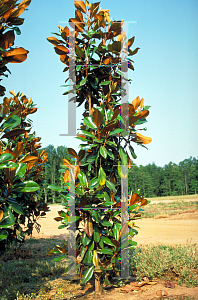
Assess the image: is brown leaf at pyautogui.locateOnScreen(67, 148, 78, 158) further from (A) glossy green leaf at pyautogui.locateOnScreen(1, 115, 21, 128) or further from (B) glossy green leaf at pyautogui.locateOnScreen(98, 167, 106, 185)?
(A) glossy green leaf at pyautogui.locateOnScreen(1, 115, 21, 128)

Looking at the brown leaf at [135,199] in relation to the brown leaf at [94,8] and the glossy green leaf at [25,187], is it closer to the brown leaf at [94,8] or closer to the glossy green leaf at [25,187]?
the glossy green leaf at [25,187]

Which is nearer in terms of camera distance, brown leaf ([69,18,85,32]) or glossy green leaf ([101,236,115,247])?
glossy green leaf ([101,236,115,247])

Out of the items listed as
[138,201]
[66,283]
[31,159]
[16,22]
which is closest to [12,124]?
[31,159]

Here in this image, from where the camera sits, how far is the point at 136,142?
119 inches

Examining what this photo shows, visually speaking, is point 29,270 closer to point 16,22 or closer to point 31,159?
point 31,159

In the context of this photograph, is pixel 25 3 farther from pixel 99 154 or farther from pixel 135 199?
pixel 135 199

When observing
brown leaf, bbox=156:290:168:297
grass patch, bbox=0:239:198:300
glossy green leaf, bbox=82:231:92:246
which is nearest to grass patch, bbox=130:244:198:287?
grass patch, bbox=0:239:198:300

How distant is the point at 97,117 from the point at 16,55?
1.11m

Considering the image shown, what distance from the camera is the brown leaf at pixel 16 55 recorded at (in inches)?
72.9

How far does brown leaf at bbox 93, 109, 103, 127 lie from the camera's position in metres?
2.69

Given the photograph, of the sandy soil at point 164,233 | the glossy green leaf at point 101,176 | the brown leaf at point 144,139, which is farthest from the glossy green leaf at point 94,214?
the sandy soil at point 164,233

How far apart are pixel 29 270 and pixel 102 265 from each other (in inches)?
A: 65.8

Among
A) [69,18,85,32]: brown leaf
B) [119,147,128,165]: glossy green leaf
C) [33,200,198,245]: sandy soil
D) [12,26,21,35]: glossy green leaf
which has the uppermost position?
[69,18,85,32]: brown leaf

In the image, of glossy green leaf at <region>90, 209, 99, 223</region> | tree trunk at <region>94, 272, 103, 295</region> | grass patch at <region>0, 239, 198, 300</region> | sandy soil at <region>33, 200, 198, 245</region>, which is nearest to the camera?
glossy green leaf at <region>90, 209, 99, 223</region>
